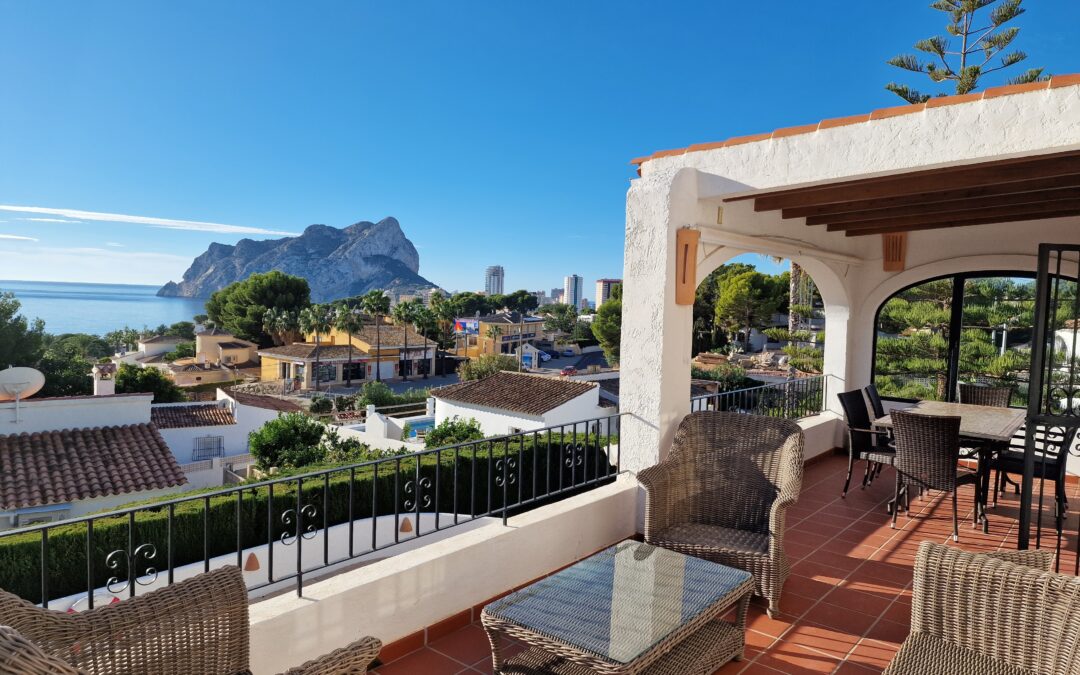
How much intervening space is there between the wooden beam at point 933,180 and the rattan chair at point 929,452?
1.59 m

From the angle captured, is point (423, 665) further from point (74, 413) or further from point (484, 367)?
point (484, 367)

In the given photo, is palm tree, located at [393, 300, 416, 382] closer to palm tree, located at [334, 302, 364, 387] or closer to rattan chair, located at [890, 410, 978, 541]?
palm tree, located at [334, 302, 364, 387]

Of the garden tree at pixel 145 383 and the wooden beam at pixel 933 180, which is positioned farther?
the garden tree at pixel 145 383

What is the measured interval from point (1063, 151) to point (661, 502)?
2585mm

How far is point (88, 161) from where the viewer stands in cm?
13075

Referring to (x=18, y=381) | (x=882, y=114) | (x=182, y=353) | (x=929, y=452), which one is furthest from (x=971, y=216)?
(x=182, y=353)

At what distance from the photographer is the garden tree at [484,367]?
1725 inches

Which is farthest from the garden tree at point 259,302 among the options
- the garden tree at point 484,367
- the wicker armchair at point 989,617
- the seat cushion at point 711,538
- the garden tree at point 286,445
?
the wicker armchair at point 989,617

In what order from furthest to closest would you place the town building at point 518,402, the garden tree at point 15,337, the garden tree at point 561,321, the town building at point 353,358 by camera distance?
the garden tree at point 561,321
the town building at point 353,358
the garden tree at point 15,337
the town building at point 518,402

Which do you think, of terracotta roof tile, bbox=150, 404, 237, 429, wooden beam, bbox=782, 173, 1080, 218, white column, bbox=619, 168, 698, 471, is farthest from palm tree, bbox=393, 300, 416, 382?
white column, bbox=619, 168, 698, 471

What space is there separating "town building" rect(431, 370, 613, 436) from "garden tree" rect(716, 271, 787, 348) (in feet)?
41.2

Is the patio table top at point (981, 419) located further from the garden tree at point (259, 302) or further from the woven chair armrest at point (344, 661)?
the garden tree at point (259, 302)

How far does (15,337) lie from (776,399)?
133 feet

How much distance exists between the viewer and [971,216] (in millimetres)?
5453
